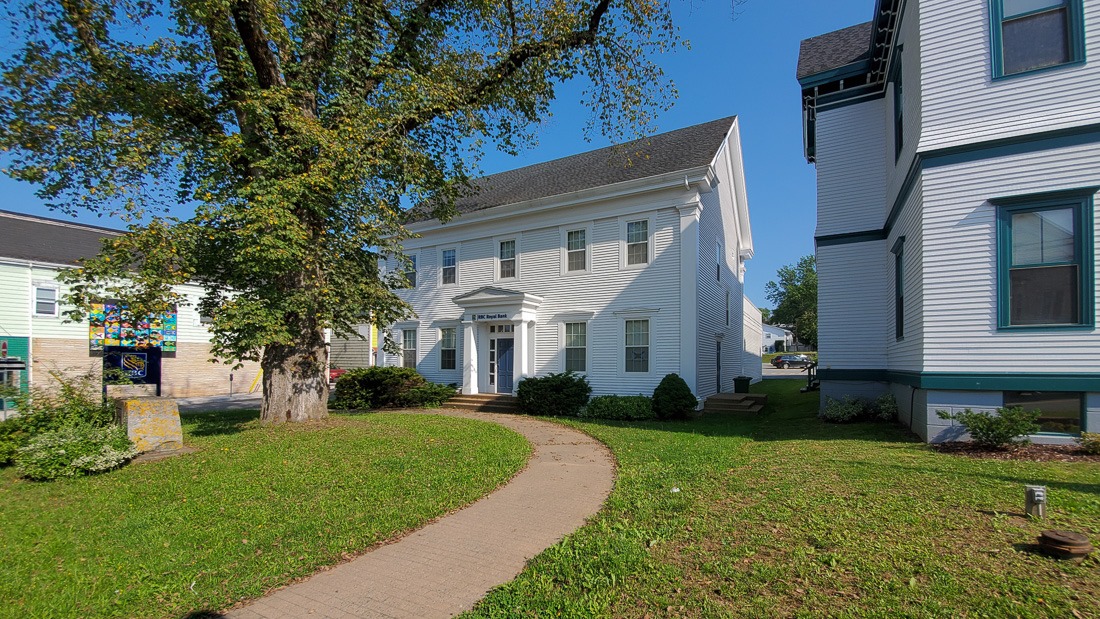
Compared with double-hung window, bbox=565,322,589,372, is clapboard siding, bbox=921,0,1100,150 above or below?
Result: above

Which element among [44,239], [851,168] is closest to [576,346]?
[851,168]

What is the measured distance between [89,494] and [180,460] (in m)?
1.57

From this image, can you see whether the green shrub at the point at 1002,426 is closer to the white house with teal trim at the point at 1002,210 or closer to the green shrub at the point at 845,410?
the white house with teal trim at the point at 1002,210

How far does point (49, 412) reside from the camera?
8172 mm

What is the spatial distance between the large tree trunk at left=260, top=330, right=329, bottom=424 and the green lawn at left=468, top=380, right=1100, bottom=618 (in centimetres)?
758

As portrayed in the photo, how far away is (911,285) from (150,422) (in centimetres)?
1325

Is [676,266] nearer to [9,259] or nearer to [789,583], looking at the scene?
[789,583]

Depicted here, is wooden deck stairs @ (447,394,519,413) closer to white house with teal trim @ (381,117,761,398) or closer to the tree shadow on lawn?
white house with teal trim @ (381,117,761,398)

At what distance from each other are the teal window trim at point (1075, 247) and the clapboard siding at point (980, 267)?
0.07 m

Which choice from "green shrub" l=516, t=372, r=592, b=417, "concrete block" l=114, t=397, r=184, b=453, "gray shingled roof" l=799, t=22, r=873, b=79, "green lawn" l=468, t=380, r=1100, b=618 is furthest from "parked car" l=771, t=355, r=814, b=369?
"concrete block" l=114, t=397, r=184, b=453

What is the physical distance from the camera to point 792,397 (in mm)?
19531

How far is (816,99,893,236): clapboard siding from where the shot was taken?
42.3 feet

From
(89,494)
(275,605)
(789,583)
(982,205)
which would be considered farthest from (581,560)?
(982,205)

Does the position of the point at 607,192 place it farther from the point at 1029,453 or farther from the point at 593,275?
the point at 1029,453
